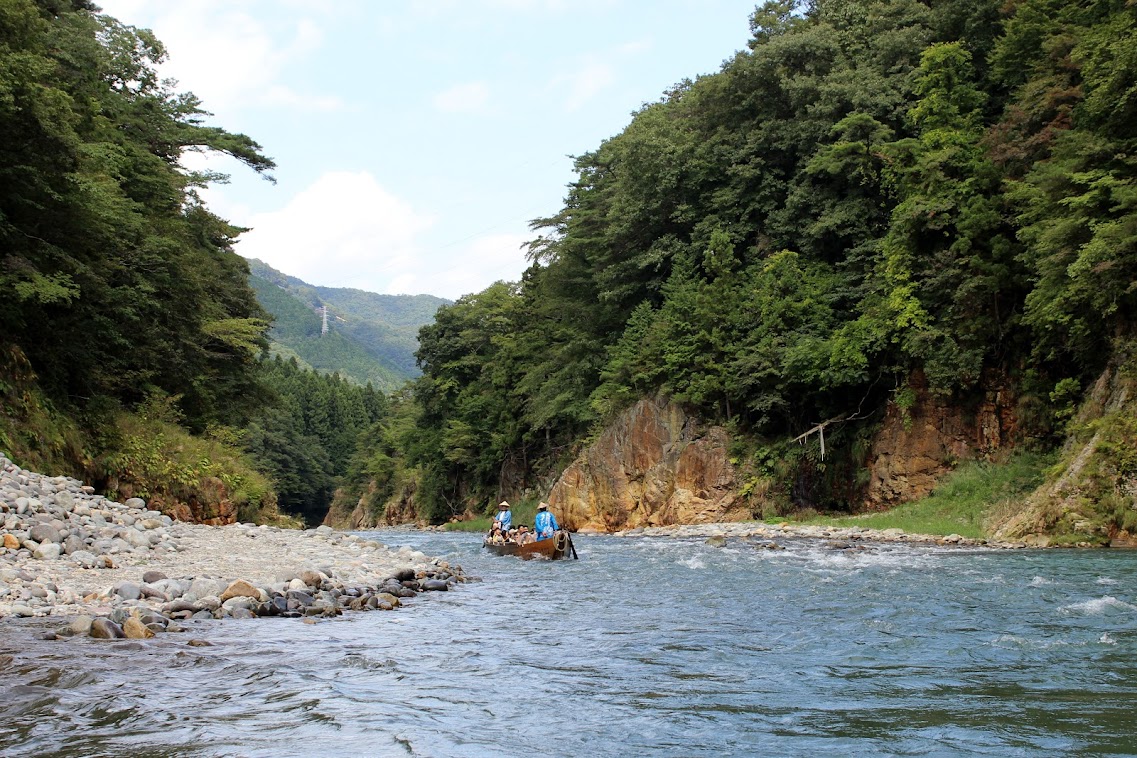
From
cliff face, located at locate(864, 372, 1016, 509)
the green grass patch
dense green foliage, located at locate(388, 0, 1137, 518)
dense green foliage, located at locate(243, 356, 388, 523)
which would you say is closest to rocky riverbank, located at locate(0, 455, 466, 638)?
the green grass patch

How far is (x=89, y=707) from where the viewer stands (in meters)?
5.91

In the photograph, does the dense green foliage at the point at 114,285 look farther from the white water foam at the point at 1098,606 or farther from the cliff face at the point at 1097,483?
the cliff face at the point at 1097,483

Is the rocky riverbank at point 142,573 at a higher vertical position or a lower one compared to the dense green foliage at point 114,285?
lower

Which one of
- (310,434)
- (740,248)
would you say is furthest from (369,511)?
(740,248)

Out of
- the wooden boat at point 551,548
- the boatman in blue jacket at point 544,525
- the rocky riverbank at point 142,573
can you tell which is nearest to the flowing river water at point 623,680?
the rocky riverbank at point 142,573

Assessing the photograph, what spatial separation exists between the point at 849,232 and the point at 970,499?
10813 mm

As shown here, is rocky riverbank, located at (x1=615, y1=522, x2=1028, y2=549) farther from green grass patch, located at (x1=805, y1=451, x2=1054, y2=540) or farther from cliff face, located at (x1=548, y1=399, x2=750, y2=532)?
cliff face, located at (x1=548, y1=399, x2=750, y2=532)

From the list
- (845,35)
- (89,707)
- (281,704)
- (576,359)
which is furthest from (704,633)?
(576,359)

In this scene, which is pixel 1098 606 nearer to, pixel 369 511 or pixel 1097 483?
pixel 1097 483

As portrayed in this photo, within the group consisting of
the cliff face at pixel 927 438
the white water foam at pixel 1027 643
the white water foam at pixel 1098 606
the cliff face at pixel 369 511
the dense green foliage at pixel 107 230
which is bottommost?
the cliff face at pixel 369 511

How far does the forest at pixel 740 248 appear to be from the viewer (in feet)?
61.7

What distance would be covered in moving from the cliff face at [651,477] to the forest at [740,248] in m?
1.10

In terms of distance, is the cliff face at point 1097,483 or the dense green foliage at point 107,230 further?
the cliff face at point 1097,483

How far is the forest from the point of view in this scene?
1881cm
